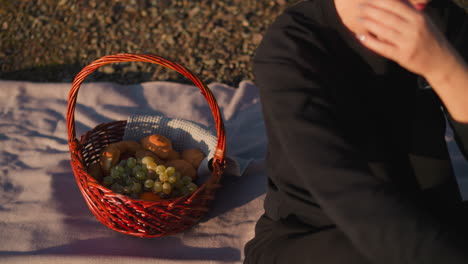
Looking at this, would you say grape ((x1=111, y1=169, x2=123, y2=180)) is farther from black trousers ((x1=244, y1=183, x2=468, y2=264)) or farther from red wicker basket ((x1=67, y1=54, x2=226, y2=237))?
black trousers ((x1=244, y1=183, x2=468, y2=264))

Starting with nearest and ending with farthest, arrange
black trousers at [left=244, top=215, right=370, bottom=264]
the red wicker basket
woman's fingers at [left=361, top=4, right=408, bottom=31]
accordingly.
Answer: woman's fingers at [left=361, top=4, right=408, bottom=31] < black trousers at [left=244, top=215, right=370, bottom=264] < the red wicker basket

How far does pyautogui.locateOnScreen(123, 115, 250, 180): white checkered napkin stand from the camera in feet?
5.97

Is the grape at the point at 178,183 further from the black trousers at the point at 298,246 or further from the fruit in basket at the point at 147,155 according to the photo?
the black trousers at the point at 298,246

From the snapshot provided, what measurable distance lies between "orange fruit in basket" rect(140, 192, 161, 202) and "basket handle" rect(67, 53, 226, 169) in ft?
0.75

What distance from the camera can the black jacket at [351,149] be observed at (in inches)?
35.9

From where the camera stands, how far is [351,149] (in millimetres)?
954

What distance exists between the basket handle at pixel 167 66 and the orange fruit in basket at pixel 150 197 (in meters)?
0.23

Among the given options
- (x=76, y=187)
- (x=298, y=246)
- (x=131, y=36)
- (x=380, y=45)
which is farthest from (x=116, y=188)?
(x=131, y=36)

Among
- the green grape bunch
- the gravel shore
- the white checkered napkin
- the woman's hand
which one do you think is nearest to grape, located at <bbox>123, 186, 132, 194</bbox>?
the green grape bunch

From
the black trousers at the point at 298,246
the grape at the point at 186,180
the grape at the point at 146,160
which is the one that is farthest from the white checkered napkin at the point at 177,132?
the black trousers at the point at 298,246

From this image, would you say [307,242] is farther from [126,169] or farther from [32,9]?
[32,9]

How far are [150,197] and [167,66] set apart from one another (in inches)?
17.7

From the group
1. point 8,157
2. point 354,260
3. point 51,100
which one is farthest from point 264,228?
point 51,100

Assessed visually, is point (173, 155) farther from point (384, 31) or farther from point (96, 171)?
point (384, 31)
